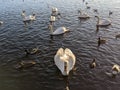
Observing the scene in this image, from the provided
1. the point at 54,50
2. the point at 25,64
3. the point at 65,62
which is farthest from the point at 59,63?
the point at 54,50

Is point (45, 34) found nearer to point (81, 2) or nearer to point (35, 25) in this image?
point (35, 25)

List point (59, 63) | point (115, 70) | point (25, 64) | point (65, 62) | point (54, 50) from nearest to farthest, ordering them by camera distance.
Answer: point (65, 62) → point (115, 70) → point (59, 63) → point (25, 64) → point (54, 50)

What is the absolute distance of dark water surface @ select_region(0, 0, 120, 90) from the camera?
67.8ft

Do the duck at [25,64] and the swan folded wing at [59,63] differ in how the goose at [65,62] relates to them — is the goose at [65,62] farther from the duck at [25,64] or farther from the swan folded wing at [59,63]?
the duck at [25,64]

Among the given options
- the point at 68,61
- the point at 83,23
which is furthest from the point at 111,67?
the point at 83,23

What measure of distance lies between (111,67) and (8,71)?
1028 cm

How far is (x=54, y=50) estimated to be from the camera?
88.9 feet

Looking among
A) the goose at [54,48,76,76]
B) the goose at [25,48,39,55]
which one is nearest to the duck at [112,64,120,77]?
the goose at [54,48,76,76]

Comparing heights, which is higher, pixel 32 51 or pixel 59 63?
pixel 32 51

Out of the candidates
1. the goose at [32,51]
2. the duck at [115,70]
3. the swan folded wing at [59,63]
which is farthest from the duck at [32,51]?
the duck at [115,70]

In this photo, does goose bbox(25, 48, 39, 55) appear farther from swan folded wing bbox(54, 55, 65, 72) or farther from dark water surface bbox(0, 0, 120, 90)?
swan folded wing bbox(54, 55, 65, 72)

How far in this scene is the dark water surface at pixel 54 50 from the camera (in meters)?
20.7

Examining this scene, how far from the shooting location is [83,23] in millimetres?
37000

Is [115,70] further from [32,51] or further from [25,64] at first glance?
[32,51]
